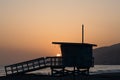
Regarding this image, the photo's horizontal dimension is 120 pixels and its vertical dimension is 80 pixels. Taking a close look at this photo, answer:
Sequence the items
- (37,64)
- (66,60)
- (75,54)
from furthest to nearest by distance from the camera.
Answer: (37,64) → (75,54) → (66,60)

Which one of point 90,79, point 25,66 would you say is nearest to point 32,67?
point 25,66

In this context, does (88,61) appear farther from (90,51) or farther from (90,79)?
(90,79)

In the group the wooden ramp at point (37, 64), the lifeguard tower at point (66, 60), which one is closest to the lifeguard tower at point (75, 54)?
the lifeguard tower at point (66, 60)

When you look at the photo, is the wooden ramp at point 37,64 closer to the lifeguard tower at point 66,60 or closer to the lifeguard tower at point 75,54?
the lifeguard tower at point 66,60

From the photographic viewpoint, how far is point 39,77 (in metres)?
65.8

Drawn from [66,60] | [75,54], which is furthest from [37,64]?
[75,54]

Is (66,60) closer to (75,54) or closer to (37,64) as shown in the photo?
(75,54)

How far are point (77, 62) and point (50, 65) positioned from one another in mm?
3503

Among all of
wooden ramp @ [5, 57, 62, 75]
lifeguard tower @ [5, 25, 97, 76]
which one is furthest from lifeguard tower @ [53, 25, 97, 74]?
wooden ramp @ [5, 57, 62, 75]

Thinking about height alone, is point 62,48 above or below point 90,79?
above

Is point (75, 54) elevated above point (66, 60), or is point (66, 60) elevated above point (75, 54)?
point (75, 54)

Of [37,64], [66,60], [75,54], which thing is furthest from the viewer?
[37,64]

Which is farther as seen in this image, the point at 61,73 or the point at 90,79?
the point at 90,79

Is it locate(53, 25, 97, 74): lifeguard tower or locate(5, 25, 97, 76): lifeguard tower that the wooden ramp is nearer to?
locate(5, 25, 97, 76): lifeguard tower
